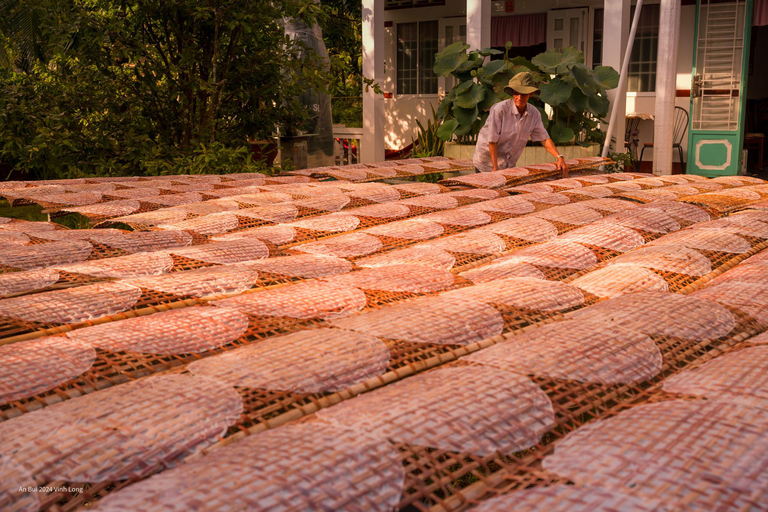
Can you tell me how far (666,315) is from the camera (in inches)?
51.4

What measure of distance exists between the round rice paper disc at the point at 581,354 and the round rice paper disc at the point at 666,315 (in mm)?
55

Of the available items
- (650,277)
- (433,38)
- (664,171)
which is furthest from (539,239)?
(433,38)

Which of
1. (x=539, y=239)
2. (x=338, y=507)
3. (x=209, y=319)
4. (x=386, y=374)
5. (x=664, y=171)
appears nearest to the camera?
(x=338, y=507)

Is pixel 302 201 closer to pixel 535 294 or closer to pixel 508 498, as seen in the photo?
pixel 535 294

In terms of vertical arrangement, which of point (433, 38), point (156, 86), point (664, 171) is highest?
point (433, 38)

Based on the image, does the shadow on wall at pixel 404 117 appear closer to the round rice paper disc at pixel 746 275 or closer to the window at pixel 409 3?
the window at pixel 409 3

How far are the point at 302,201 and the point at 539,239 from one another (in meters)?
1.05

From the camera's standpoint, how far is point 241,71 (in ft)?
22.3

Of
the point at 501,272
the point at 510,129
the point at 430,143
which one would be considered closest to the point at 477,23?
the point at 430,143

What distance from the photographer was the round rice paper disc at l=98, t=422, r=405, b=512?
731 mm

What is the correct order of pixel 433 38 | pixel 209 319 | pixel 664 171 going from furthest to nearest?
pixel 433 38
pixel 664 171
pixel 209 319

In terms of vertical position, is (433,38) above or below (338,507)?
above

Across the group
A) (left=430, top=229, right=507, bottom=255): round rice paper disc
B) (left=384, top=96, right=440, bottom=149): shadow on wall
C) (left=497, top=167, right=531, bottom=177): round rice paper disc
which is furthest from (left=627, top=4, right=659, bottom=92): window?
(left=430, top=229, right=507, bottom=255): round rice paper disc

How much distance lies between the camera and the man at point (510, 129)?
5496 millimetres
